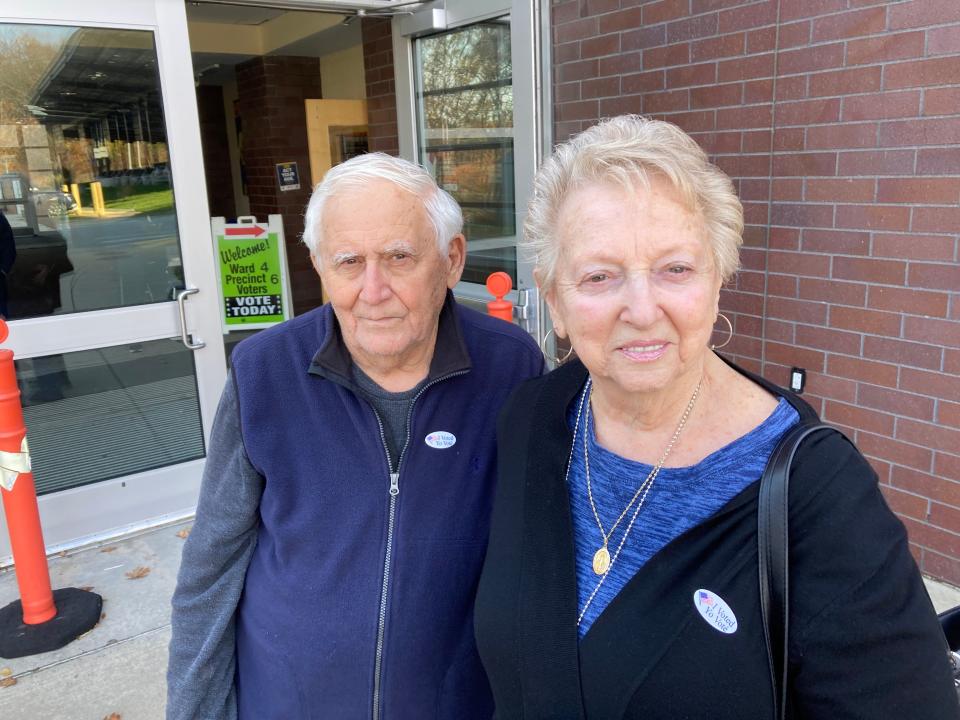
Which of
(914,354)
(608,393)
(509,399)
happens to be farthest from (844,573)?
(914,354)

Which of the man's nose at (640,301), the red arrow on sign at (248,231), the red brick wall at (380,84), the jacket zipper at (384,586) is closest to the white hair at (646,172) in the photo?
the man's nose at (640,301)

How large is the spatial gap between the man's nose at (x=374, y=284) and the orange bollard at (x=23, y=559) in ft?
7.35

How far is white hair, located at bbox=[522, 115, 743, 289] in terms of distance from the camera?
130 centimetres

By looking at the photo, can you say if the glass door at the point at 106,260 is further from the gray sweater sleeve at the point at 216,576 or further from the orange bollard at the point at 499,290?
the gray sweater sleeve at the point at 216,576

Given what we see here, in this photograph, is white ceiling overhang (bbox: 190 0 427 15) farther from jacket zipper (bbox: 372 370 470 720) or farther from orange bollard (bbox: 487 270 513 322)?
jacket zipper (bbox: 372 370 470 720)

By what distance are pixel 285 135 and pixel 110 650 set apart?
20.7ft

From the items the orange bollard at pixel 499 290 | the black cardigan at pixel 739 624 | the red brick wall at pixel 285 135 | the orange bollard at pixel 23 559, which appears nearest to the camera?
the black cardigan at pixel 739 624

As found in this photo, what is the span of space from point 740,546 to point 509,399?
666 millimetres

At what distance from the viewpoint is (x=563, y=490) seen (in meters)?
1.46

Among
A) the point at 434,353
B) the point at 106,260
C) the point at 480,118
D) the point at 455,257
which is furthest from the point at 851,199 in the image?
the point at 106,260

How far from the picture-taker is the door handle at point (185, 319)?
4.17 m

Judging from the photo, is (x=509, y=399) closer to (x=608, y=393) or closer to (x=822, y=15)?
(x=608, y=393)

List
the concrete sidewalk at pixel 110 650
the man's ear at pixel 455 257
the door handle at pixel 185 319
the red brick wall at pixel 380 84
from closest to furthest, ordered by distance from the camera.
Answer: the man's ear at pixel 455 257 → the concrete sidewalk at pixel 110 650 → the door handle at pixel 185 319 → the red brick wall at pixel 380 84

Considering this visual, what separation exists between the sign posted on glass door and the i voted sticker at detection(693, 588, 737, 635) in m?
5.47
